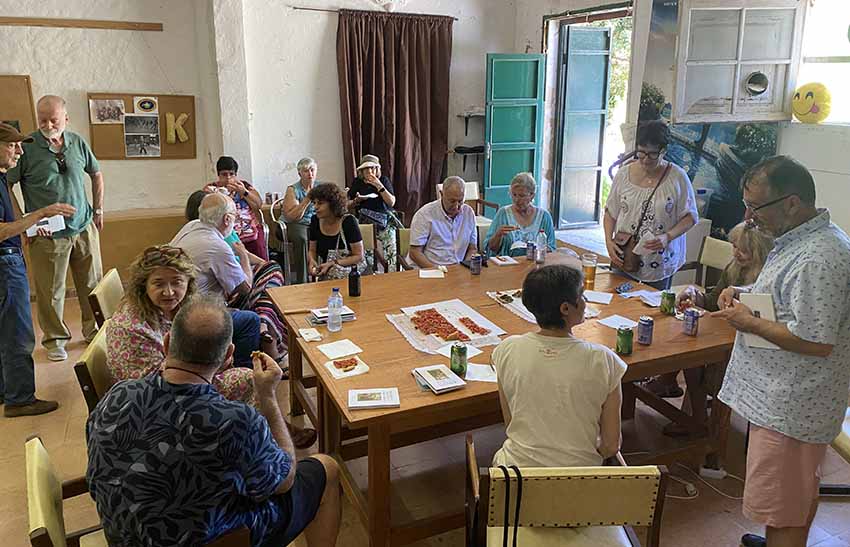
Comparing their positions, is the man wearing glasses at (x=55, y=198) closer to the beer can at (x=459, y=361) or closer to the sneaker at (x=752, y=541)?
the beer can at (x=459, y=361)

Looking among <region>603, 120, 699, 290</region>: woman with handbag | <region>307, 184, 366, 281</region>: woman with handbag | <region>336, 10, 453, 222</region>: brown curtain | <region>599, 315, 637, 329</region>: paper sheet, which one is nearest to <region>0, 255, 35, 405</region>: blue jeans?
<region>307, 184, 366, 281</region>: woman with handbag

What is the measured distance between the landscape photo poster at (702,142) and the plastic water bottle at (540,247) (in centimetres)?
188

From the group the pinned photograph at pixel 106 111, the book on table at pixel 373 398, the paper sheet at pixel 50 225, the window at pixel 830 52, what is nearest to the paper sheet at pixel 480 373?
the book on table at pixel 373 398

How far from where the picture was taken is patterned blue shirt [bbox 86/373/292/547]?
156cm

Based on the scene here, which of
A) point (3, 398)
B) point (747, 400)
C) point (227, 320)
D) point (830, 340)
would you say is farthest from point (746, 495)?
point (3, 398)

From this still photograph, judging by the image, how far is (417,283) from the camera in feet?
11.4

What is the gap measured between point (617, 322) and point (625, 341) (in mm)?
372

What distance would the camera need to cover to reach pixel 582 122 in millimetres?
6961

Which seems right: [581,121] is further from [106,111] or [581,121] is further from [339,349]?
[339,349]

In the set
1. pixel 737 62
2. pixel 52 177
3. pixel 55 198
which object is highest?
pixel 737 62

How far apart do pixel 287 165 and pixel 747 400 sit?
5194 mm

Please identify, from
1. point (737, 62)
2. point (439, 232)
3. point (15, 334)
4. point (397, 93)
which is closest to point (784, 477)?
point (439, 232)

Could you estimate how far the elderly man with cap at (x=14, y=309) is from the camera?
3289mm

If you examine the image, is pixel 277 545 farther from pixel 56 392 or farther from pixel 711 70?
pixel 711 70
